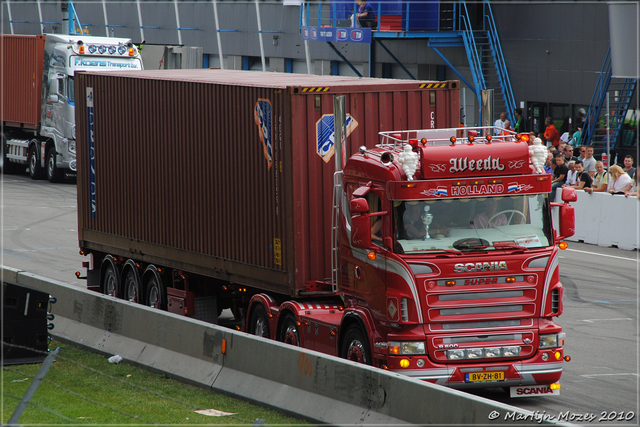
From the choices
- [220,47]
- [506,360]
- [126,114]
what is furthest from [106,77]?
[220,47]

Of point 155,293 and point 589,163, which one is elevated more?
point 589,163

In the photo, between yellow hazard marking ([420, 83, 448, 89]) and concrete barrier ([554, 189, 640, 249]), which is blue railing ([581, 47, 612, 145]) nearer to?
concrete barrier ([554, 189, 640, 249])

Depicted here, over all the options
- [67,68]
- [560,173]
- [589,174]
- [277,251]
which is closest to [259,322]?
[277,251]

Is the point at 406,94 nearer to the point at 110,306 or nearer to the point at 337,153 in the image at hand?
the point at 337,153

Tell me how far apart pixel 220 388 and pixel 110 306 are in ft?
9.96

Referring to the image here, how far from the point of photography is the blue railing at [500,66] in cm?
3384

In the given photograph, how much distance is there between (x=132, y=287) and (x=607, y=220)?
11432mm

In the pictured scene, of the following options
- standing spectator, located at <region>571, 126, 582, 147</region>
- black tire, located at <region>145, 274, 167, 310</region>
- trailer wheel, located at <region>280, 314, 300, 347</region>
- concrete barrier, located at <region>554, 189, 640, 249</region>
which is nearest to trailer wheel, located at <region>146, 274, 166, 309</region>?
black tire, located at <region>145, 274, 167, 310</region>

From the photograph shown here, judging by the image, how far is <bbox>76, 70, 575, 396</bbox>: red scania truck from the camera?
10.3 m

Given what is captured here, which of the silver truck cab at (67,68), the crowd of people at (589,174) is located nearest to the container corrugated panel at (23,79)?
the silver truck cab at (67,68)

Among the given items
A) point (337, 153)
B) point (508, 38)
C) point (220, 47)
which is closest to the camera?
point (337, 153)

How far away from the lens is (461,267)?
10.2 m

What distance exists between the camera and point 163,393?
10.6 meters

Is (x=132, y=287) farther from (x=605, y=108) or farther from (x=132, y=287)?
(x=605, y=108)
